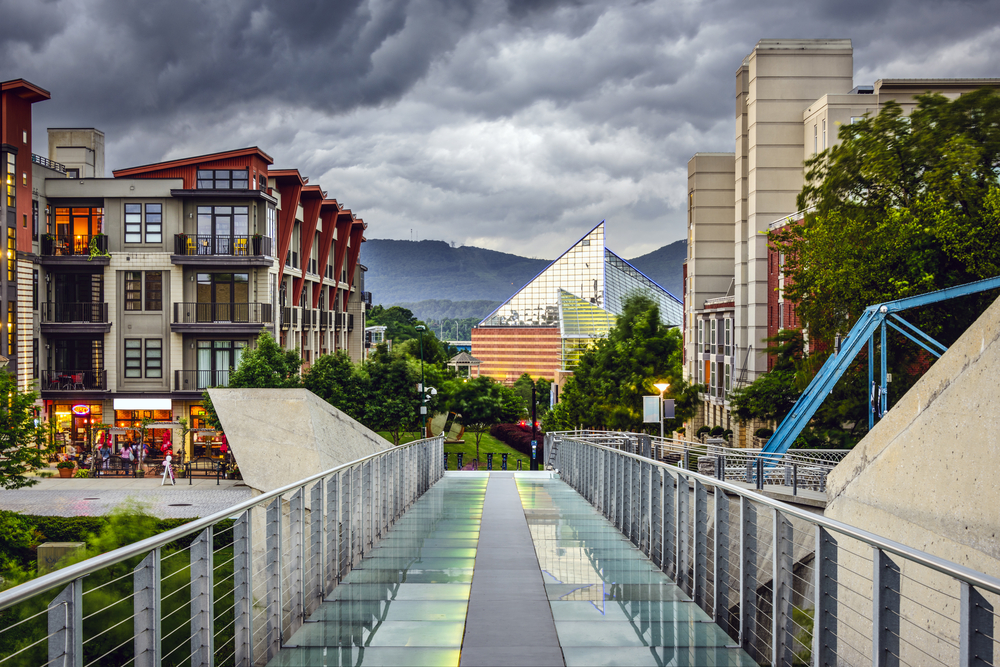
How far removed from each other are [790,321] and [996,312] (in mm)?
34953

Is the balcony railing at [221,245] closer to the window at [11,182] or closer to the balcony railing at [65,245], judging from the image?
the balcony railing at [65,245]

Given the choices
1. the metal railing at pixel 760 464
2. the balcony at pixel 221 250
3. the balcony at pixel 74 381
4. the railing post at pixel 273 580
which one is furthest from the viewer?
the balcony at pixel 74 381

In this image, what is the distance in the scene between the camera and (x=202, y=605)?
430cm

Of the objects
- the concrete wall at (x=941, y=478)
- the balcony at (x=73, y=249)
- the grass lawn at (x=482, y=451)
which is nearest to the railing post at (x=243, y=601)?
the concrete wall at (x=941, y=478)

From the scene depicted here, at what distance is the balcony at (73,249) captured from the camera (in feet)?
124

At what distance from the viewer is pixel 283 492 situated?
18.6ft

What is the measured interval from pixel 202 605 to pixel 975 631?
3.69 m

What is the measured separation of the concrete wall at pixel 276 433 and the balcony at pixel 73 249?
69.6ft

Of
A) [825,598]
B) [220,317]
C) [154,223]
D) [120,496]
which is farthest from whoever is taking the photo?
[220,317]

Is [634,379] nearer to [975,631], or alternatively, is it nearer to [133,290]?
[133,290]

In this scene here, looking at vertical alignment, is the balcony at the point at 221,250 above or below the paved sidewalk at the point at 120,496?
above

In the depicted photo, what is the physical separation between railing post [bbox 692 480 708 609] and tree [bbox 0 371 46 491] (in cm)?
2443

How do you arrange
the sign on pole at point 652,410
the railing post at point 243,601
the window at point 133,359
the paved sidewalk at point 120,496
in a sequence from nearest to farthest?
the railing post at point 243,601
the paved sidewalk at point 120,496
the sign on pole at point 652,410
the window at point 133,359

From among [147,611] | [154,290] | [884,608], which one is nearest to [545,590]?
[884,608]
